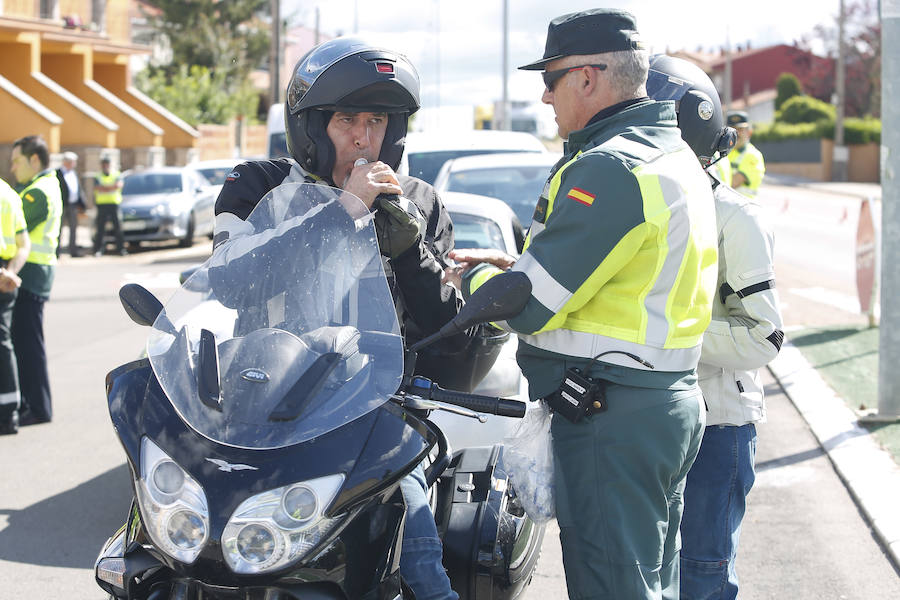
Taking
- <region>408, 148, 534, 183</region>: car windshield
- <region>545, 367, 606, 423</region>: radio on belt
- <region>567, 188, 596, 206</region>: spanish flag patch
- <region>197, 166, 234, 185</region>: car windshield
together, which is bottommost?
<region>545, 367, 606, 423</region>: radio on belt

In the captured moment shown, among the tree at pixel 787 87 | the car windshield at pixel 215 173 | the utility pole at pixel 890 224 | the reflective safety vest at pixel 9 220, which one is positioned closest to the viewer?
the utility pole at pixel 890 224

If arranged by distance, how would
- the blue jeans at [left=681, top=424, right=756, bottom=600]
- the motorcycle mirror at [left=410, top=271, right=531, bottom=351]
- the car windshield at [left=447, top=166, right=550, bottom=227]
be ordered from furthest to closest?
the car windshield at [left=447, top=166, right=550, bottom=227], the blue jeans at [left=681, top=424, right=756, bottom=600], the motorcycle mirror at [left=410, top=271, right=531, bottom=351]

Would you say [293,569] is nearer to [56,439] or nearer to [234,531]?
[234,531]

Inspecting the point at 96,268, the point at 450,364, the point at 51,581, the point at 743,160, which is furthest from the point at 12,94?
the point at 450,364

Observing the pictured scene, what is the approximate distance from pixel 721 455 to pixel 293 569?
6.05ft

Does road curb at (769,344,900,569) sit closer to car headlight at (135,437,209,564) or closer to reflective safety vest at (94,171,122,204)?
car headlight at (135,437,209,564)

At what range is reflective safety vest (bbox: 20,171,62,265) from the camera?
7777 mm

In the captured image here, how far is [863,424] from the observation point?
280 inches

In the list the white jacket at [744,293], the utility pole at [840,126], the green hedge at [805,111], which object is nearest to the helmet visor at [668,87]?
the white jacket at [744,293]

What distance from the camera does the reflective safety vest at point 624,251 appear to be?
268 cm

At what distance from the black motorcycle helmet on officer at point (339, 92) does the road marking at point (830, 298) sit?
10.0m

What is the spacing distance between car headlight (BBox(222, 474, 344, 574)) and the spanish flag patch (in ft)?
3.22

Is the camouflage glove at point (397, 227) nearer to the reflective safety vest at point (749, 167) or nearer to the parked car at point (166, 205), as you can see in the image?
the reflective safety vest at point (749, 167)

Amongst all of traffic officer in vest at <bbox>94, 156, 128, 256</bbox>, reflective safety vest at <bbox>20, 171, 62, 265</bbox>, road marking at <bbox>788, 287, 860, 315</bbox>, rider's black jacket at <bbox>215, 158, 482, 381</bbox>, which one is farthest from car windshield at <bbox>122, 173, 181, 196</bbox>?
rider's black jacket at <bbox>215, 158, 482, 381</bbox>
